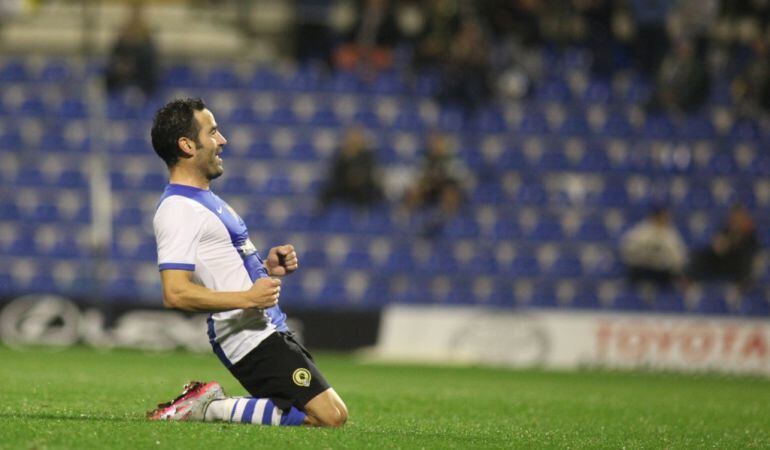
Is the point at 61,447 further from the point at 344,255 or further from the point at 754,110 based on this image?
the point at 754,110

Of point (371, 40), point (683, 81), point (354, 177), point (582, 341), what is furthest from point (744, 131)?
point (354, 177)

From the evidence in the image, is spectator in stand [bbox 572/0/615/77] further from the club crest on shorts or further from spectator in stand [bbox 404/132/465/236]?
the club crest on shorts

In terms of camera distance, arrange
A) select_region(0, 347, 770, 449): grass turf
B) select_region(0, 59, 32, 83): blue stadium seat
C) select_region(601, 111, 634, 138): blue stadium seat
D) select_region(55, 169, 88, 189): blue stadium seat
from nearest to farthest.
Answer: select_region(0, 347, 770, 449): grass turf < select_region(55, 169, 88, 189): blue stadium seat < select_region(601, 111, 634, 138): blue stadium seat < select_region(0, 59, 32, 83): blue stadium seat

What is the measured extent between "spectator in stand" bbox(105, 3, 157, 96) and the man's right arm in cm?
1545

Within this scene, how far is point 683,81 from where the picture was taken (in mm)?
22578

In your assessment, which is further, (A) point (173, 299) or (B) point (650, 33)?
(B) point (650, 33)

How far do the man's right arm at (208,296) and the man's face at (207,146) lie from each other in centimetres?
74

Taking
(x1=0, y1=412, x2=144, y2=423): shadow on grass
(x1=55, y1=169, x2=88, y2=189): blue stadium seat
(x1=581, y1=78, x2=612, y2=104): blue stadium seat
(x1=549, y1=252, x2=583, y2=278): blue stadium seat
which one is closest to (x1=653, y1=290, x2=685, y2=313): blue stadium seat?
(x1=549, y1=252, x2=583, y2=278): blue stadium seat

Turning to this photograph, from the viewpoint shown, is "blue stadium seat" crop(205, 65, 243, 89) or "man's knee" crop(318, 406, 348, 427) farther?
"blue stadium seat" crop(205, 65, 243, 89)

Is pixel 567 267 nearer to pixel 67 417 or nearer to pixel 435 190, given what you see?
pixel 435 190

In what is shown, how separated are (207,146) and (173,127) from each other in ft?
0.78

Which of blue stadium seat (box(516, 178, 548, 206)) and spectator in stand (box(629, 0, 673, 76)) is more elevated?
spectator in stand (box(629, 0, 673, 76))

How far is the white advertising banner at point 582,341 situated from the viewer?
18516mm

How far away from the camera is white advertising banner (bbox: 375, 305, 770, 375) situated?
18.5 meters
